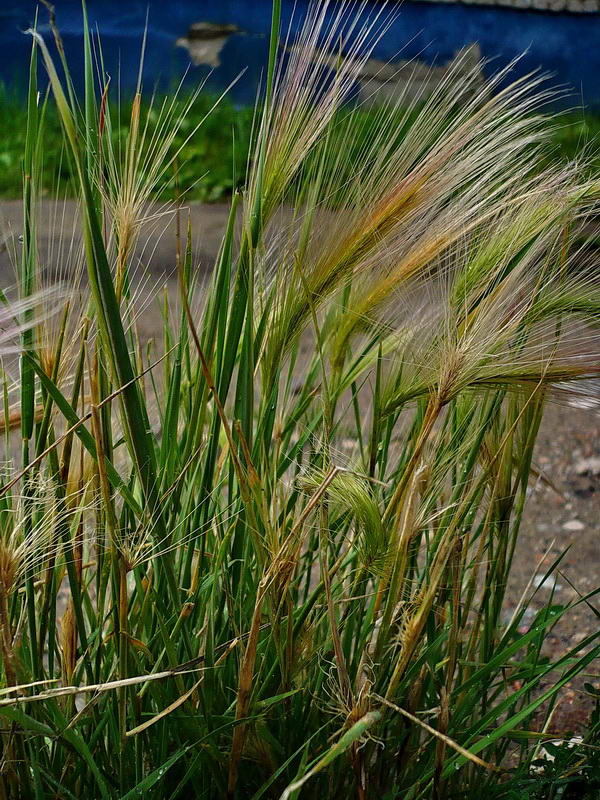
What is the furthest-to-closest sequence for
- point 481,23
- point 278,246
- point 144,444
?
1. point 481,23
2. point 278,246
3. point 144,444

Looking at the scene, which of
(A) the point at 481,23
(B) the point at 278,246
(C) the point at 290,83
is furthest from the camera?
(A) the point at 481,23

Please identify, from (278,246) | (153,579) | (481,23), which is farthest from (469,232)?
(481,23)

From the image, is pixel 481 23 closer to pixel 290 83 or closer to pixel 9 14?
pixel 9 14

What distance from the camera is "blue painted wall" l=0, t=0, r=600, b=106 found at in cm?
483

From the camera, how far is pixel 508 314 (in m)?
0.85

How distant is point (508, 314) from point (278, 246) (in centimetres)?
27

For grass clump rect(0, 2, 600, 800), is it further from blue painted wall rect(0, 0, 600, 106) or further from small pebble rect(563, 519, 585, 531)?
blue painted wall rect(0, 0, 600, 106)

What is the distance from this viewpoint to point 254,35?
5117mm

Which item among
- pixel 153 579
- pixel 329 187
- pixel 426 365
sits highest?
pixel 329 187

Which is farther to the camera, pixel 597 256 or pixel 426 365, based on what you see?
pixel 597 256

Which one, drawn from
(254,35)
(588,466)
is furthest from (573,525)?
(254,35)

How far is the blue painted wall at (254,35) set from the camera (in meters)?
4.83

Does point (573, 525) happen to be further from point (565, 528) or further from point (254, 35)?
point (254, 35)

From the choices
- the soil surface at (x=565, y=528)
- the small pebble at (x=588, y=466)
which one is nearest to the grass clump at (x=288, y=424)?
the soil surface at (x=565, y=528)
